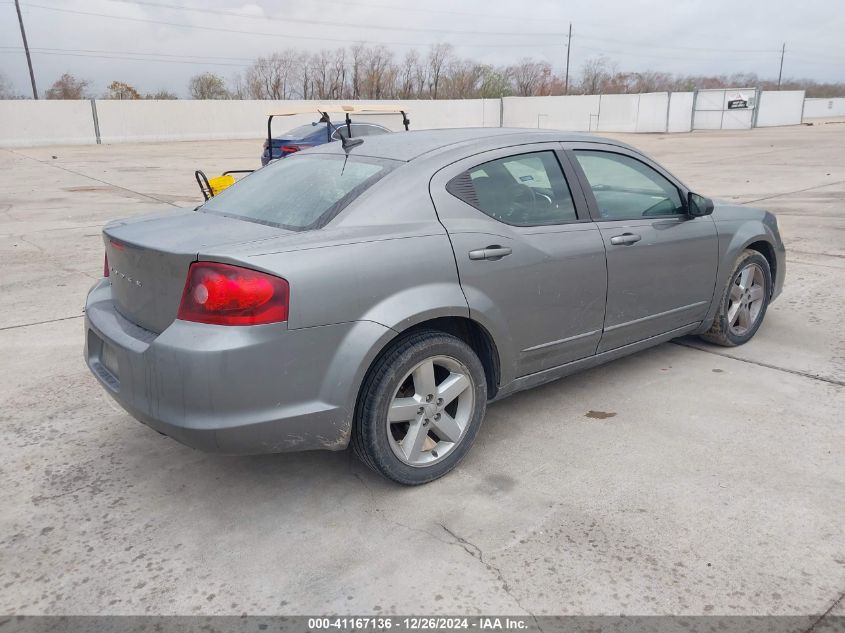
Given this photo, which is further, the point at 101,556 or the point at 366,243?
the point at 366,243

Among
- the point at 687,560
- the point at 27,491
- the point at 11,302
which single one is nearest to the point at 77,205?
the point at 11,302

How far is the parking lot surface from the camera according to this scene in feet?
8.07

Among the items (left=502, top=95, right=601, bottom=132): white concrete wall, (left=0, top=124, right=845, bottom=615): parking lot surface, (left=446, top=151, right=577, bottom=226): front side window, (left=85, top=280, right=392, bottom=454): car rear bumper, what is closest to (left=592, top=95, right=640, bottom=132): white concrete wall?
(left=502, top=95, right=601, bottom=132): white concrete wall

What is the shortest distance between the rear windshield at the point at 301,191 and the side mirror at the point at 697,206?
199 cm

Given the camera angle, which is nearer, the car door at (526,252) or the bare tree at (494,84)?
the car door at (526,252)

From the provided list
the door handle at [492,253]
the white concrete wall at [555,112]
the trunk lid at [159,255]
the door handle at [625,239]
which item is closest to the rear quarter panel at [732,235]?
the door handle at [625,239]

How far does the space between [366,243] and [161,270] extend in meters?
0.85

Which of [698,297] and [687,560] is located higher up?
[698,297]

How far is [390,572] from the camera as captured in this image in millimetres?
2566

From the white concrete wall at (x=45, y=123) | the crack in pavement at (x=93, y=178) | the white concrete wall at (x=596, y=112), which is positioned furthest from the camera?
the white concrete wall at (x=596, y=112)

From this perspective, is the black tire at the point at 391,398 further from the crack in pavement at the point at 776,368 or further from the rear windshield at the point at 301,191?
the crack in pavement at the point at 776,368

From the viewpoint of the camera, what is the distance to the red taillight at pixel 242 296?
8.57 ft

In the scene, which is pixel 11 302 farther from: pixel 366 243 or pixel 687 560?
pixel 687 560

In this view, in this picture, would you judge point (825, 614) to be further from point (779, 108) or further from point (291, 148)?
point (779, 108)
